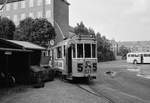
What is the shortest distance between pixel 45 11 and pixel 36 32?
56.6 feet

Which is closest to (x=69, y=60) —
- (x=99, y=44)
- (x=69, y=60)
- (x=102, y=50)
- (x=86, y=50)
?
(x=69, y=60)

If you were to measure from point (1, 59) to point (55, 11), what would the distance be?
37824 millimetres

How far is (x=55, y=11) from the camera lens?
48125 mm

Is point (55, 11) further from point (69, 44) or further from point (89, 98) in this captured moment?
point (89, 98)

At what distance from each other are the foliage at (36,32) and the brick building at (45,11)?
12.3 m

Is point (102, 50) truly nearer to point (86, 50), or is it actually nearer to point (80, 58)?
point (86, 50)

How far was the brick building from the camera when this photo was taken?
47.6 meters

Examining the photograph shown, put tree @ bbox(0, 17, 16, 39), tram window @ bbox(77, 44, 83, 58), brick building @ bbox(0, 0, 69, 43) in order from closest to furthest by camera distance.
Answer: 1. tram window @ bbox(77, 44, 83, 58)
2. tree @ bbox(0, 17, 16, 39)
3. brick building @ bbox(0, 0, 69, 43)

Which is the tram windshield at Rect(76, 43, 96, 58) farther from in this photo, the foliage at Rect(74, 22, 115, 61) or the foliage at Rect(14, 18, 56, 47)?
the foliage at Rect(74, 22, 115, 61)

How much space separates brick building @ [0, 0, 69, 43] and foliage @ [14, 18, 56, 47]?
1228 centimetres

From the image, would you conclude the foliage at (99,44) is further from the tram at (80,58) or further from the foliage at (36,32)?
the tram at (80,58)

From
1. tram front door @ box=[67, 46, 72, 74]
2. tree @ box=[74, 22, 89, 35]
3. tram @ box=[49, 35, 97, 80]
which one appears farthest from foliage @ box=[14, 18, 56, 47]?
tram @ box=[49, 35, 97, 80]

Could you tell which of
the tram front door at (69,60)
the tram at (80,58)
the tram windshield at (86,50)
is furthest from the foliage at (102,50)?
the tram windshield at (86,50)

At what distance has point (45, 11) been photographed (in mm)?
48281
